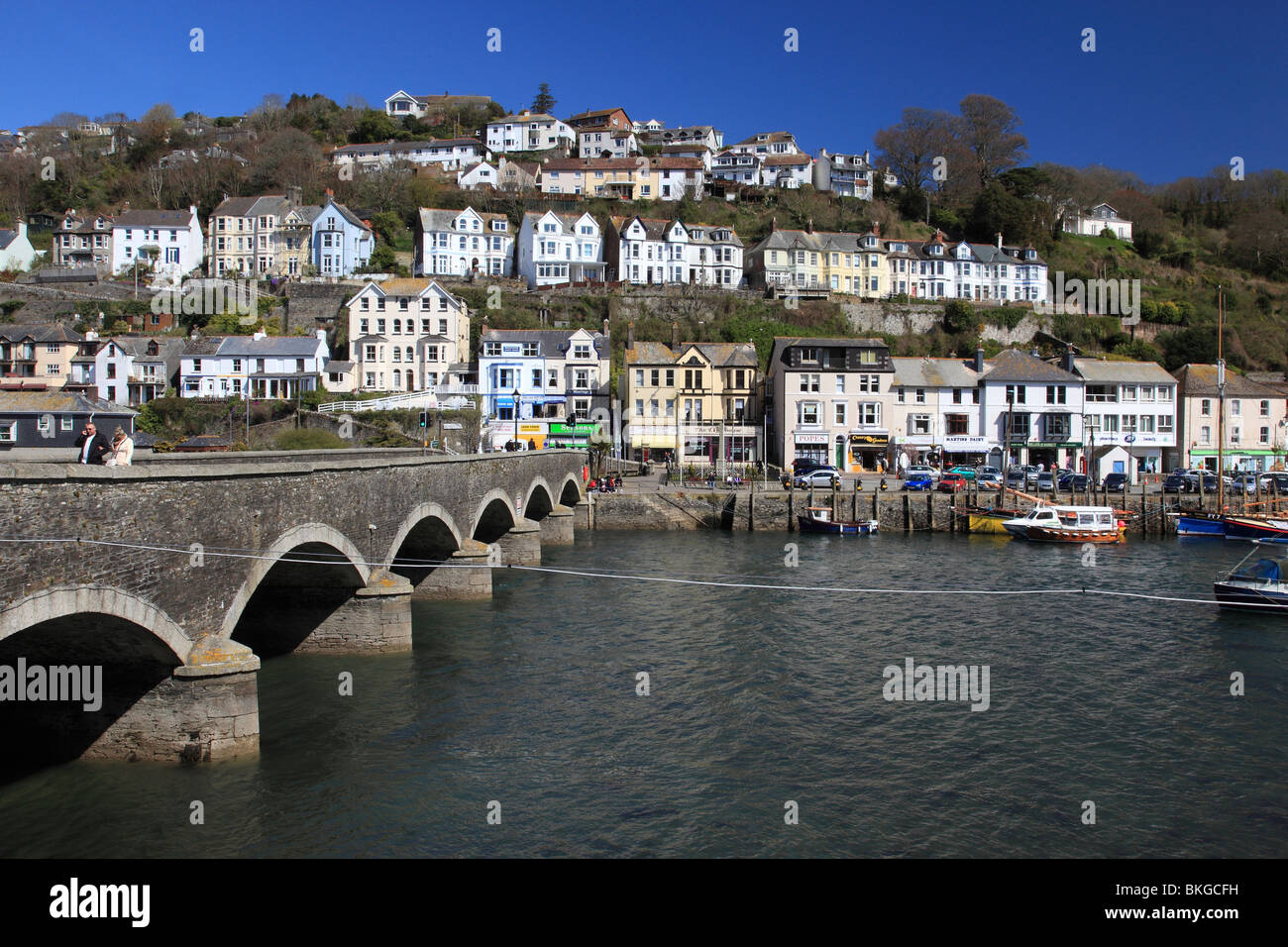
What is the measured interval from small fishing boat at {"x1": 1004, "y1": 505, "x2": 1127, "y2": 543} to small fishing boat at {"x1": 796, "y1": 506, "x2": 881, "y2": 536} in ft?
27.2

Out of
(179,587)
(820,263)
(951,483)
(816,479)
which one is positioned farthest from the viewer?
(820,263)

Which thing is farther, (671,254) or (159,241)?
(159,241)

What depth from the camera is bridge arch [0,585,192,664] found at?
12781 millimetres

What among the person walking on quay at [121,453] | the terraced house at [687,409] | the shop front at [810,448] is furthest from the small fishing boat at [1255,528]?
the person walking on quay at [121,453]

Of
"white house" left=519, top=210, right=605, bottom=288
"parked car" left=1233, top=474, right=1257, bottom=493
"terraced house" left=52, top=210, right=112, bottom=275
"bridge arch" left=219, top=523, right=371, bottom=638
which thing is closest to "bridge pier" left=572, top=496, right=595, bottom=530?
"bridge arch" left=219, top=523, right=371, bottom=638

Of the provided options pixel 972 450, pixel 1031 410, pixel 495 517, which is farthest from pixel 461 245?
pixel 495 517

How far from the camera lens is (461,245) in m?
90.5

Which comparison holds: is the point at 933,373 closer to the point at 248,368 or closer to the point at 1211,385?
the point at 1211,385

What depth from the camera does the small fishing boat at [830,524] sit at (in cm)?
5456

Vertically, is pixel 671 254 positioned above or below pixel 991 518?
above

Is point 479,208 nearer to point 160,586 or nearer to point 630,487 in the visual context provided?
point 630,487

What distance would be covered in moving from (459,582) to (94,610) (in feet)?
64.9

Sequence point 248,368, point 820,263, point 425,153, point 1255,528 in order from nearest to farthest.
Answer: point 1255,528, point 248,368, point 820,263, point 425,153

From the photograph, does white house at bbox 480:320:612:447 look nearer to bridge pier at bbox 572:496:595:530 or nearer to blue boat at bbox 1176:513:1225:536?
bridge pier at bbox 572:496:595:530
